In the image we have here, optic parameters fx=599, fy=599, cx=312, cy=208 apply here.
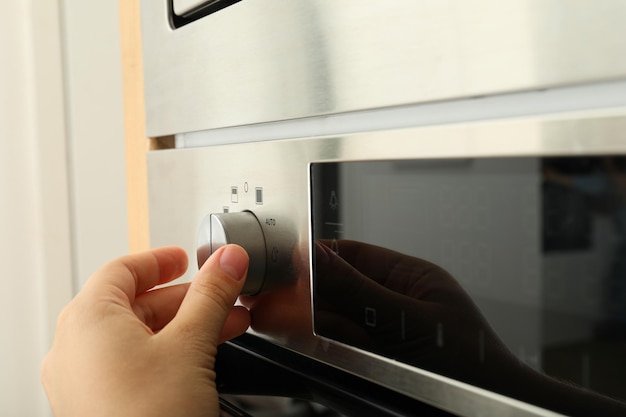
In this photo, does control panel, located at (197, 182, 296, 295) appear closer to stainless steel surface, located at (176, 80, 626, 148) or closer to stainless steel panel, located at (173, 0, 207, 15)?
stainless steel surface, located at (176, 80, 626, 148)

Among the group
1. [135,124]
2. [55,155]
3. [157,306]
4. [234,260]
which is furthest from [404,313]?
[55,155]

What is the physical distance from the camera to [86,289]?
41 centimetres

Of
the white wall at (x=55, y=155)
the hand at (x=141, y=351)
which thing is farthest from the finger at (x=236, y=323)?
the white wall at (x=55, y=155)

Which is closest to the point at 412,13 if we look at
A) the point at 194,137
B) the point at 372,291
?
the point at 372,291

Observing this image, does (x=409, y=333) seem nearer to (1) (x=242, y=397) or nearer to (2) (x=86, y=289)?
(1) (x=242, y=397)

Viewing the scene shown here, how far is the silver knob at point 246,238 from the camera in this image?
1.23 ft

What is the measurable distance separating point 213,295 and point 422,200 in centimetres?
16

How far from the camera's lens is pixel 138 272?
450 millimetres

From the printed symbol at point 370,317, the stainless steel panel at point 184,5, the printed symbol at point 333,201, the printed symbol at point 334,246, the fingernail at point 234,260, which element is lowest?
the printed symbol at point 370,317

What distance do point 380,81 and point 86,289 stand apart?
25 centimetres

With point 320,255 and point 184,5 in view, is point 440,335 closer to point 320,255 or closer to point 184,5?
point 320,255

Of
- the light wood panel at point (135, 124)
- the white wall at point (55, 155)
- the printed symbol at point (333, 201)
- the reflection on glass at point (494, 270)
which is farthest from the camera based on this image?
the white wall at point (55, 155)

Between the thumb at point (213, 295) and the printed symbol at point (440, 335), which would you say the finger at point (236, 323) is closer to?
the thumb at point (213, 295)

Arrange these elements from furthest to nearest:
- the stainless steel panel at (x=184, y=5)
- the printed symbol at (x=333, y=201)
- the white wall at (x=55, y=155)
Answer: the white wall at (x=55, y=155)
the stainless steel panel at (x=184, y=5)
the printed symbol at (x=333, y=201)
